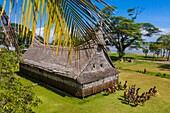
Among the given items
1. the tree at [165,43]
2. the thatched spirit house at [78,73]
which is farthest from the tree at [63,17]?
the tree at [165,43]

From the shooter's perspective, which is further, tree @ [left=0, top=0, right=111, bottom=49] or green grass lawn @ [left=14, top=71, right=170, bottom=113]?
green grass lawn @ [left=14, top=71, right=170, bottom=113]

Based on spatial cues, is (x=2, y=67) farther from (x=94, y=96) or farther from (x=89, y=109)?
(x=94, y=96)

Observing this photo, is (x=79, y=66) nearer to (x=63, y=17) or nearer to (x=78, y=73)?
(x=78, y=73)

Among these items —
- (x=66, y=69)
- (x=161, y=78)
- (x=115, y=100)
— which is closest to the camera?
(x=115, y=100)

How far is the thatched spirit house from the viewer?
17.7m

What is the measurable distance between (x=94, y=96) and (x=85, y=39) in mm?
16520

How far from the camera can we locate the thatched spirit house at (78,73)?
58.0 ft

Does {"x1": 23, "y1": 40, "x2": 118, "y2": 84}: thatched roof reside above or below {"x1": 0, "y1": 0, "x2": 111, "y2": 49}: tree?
below

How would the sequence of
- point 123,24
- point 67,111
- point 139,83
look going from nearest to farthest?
point 67,111 < point 139,83 < point 123,24

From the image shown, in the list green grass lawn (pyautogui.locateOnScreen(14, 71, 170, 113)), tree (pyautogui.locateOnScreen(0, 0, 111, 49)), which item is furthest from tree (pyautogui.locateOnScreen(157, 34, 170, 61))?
tree (pyautogui.locateOnScreen(0, 0, 111, 49))

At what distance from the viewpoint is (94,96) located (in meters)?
18.5

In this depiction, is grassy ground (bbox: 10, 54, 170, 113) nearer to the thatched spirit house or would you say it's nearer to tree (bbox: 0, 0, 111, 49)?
the thatched spirit house

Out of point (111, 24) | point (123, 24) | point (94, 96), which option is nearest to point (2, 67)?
point (111, 24)

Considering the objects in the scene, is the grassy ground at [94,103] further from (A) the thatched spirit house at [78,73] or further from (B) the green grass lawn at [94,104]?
(A) the thatched spirit house at [78,73]
